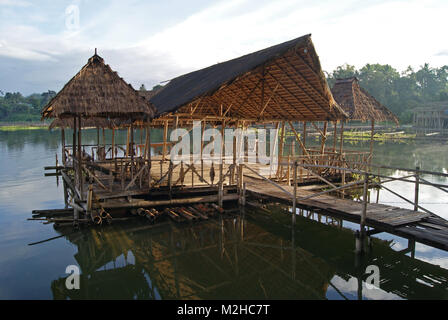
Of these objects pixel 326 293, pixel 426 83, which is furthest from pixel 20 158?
pixel 426 83

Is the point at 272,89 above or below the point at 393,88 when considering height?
below

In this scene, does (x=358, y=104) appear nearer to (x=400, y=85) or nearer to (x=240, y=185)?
(x=240, y=185)

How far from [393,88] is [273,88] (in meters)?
51.7

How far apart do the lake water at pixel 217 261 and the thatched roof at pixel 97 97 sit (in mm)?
3224

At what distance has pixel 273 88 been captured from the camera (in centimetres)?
1069

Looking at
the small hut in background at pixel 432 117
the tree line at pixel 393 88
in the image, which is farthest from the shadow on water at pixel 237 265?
the tree line at pixel 393 88

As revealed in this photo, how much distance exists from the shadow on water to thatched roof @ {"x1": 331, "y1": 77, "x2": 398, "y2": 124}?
7.77m

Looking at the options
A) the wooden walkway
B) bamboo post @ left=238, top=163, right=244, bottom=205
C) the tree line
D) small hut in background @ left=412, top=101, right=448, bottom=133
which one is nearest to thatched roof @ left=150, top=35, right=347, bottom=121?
bamboo post @ left=238, top=163, right=244, bottom=205

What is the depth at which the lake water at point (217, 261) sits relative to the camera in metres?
5.45

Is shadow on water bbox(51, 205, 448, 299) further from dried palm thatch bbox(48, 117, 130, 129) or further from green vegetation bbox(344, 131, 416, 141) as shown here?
green vegetation bbox(344, 131, 416, 141)

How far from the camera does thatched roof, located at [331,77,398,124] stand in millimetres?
14531

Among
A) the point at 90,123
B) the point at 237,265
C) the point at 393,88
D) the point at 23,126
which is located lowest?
the point at 237,265

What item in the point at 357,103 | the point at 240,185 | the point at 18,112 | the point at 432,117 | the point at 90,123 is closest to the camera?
the point at 240,185

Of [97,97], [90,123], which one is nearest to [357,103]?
[97,97]
